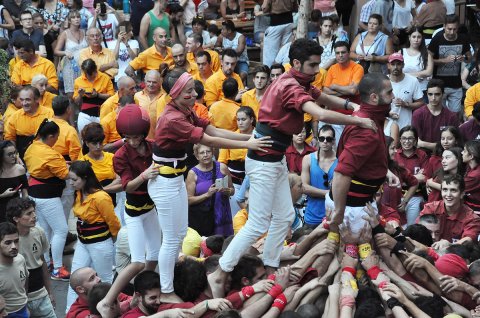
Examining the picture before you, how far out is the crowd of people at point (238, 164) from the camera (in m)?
8.55

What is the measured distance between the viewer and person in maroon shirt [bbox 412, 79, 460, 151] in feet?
43.9

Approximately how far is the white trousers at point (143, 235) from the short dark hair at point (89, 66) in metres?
5.66

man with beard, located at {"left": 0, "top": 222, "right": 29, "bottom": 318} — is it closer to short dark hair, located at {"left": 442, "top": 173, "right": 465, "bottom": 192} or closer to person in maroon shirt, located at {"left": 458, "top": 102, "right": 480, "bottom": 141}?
short dark hair, located at {"left": 442, "top": 173, "right": 465, "bottom": 192}

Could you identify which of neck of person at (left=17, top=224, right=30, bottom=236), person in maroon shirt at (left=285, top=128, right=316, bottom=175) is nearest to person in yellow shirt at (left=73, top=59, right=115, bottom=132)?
person in maroon shirt at (left=285, top=128, right=316, bottom=175)

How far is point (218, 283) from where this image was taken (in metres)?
8.85

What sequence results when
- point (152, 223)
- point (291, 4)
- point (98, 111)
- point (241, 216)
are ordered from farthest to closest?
point (291, 4), point (98, 111), point (241, 216), point (152, 223)

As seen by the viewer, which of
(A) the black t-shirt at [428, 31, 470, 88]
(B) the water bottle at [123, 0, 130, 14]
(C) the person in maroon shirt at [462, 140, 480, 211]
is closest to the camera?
(C) the person in maroon shirt at [462, 140, 480, 211]

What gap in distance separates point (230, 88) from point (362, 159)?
16.1 feet

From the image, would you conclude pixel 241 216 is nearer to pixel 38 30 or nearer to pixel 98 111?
pixel 98 111

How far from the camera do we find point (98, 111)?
1440 centimetres

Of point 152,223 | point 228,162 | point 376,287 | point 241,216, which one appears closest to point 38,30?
point 228,162

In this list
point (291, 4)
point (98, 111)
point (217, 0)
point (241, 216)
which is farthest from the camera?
point (217, 0)

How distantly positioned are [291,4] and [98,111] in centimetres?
384

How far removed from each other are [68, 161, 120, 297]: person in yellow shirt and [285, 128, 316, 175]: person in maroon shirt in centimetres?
245
